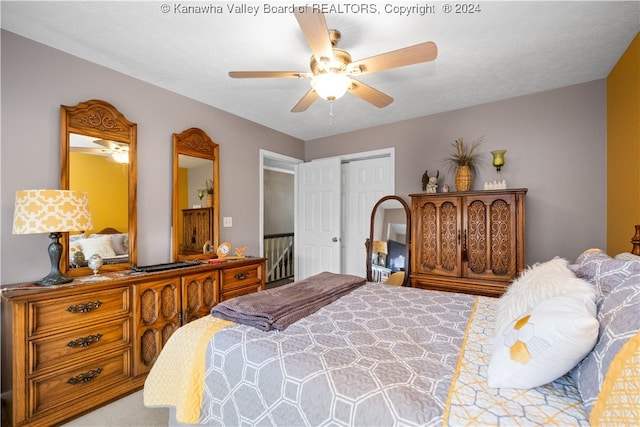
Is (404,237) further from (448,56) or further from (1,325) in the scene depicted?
(1,325)

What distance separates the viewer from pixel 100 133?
2285 millimetres

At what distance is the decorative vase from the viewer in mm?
3004

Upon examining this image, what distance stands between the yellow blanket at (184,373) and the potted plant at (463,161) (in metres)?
2.68

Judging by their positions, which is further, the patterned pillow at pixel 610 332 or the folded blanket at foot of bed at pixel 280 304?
the folded blanket at foot of bed at pixel 280 304

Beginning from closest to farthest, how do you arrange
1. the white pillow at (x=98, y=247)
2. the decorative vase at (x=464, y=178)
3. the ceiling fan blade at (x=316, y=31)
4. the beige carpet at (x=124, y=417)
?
the ceiling fan blade at (x=316, y=31) → the beige carpet at (x=124, y=417) → the white pillow at (x=98, y=247) → the decorative vase at (x=464, y=178)

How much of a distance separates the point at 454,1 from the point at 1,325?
340 centimetres

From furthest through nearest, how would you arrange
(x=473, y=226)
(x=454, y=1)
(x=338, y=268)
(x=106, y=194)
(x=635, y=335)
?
(x=338, y=268)
(x=473, y=226)
(x=106, y=194)
(x=454, y=1)
(x=635, y=335)

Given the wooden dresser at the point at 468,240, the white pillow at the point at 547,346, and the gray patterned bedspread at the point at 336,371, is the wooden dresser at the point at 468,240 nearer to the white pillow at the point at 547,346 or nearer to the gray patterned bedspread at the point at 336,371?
the gray patterned bedspread at the point at 336,371

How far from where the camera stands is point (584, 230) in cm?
267

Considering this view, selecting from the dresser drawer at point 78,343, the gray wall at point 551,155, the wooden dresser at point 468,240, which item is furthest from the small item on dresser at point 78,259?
the gray wall at point 551,155

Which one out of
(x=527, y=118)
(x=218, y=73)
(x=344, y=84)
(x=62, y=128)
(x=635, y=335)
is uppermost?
(x=218, y=73)

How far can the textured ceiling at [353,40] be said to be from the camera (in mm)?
1704

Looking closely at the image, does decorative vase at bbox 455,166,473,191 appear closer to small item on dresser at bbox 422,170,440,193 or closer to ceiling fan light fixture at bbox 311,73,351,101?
small item on dresser at bbox 422,170,440,193

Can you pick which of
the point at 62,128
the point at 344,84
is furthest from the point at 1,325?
the point at 344,84
